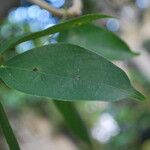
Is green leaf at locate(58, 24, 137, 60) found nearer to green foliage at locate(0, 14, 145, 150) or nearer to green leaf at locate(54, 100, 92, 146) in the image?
green leaf at locate(54, 100, 92, 146)

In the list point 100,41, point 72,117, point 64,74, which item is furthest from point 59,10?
point 64,74

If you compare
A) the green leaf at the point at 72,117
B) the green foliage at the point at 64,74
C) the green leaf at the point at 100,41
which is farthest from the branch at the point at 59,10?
the green foliage at the point at 64,74

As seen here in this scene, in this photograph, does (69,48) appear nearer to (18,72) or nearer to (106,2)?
(18,72)

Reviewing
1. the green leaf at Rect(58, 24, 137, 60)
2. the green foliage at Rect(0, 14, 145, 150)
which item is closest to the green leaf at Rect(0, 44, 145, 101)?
the green foliage at Rect(0, 14, 145, 150)

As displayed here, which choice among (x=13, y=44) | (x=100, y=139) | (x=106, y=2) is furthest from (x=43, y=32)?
(x=100, y=139)

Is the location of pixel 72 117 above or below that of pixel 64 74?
below

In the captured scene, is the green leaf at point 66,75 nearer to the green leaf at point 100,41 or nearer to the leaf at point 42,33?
the leaf at point 42,33

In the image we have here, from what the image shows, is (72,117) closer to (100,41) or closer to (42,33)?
(100,41)
